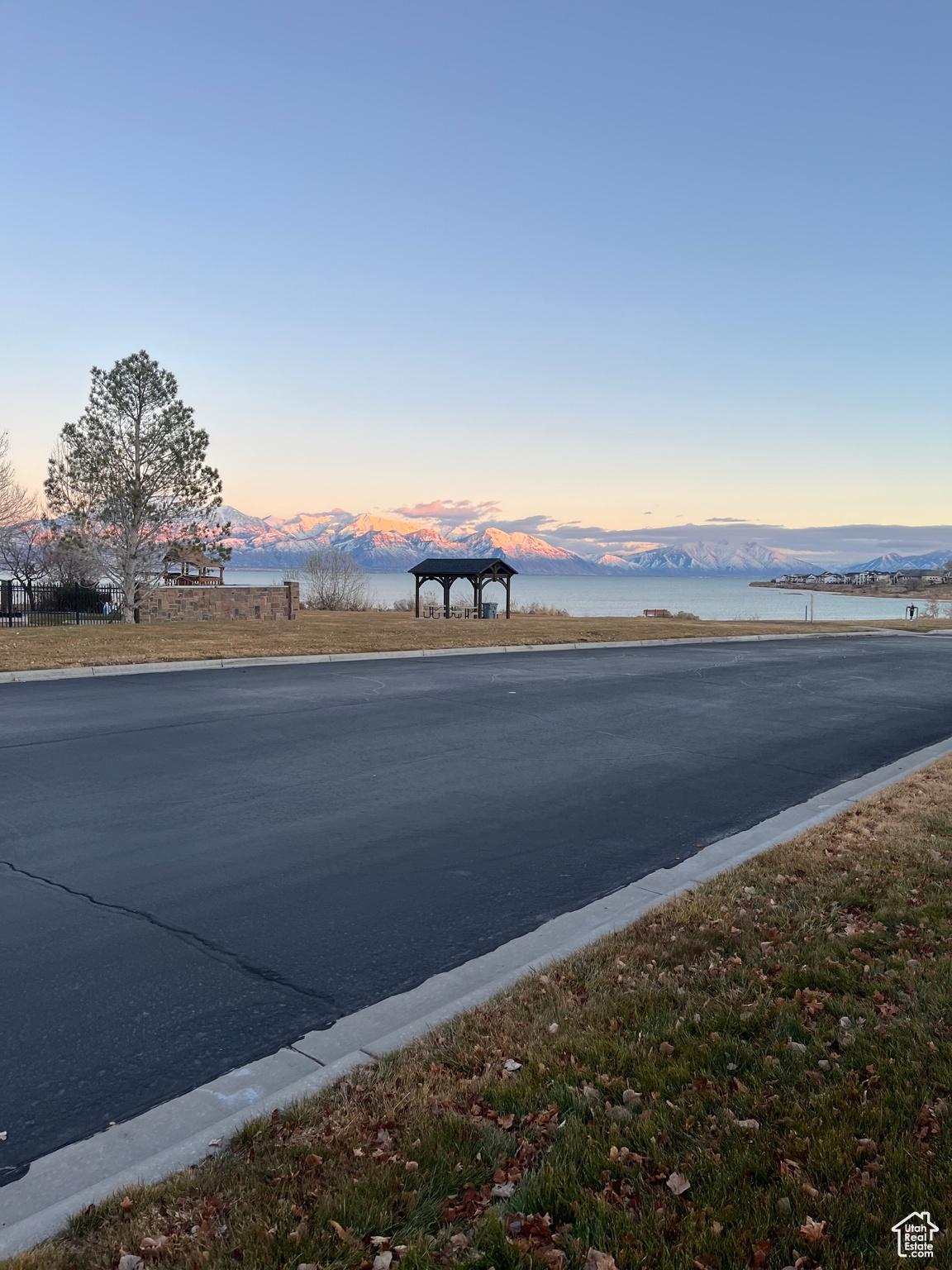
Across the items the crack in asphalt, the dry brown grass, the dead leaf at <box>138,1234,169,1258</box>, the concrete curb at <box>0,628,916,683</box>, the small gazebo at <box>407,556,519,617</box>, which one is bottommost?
the dead leaf at <box>138,1234,169,1258</box>

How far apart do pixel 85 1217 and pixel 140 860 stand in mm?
3564

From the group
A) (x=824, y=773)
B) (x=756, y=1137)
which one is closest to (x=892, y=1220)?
(x=756, y=1137)

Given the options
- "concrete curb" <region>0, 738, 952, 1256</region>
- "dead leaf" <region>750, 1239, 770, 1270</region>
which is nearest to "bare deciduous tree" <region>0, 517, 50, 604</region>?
"concrete curb" <region>0, 738, 952, 1256</region>

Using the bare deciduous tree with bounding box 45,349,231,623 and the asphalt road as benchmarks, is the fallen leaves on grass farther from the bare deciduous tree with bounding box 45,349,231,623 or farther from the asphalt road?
the bare deciduous tree with bounding box 45,349,231,623

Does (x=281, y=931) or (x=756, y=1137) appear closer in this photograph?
(x=756, y=1137)

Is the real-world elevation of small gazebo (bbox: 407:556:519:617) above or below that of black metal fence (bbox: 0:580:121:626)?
above

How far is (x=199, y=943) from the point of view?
15.8 ft

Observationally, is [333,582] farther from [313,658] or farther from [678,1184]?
[678,1184]

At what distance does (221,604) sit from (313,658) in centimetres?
1840

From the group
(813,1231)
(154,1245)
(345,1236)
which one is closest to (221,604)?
(154,1245)

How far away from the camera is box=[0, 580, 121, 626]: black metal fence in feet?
102

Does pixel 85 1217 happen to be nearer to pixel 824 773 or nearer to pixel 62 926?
pixel 62 926

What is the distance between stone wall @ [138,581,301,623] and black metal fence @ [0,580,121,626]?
157 cm

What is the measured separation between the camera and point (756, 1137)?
3.13m
